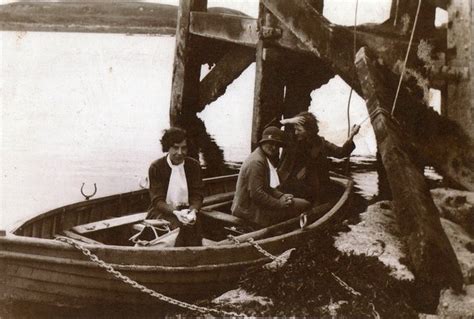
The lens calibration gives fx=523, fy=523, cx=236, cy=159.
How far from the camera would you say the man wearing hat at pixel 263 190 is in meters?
5.73

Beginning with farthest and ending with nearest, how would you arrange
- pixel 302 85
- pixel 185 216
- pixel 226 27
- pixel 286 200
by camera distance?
pixel 302 85
pixel 226 27
pixel 286 200
pixel 185 216

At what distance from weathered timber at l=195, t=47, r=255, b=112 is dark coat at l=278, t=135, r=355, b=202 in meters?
2.83

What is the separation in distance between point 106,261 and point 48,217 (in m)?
1.52

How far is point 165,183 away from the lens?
5.53 m

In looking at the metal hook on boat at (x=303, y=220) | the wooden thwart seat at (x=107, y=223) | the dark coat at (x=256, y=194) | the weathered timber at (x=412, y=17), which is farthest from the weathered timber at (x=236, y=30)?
the wooden thwart seat at (x=107, y=223)

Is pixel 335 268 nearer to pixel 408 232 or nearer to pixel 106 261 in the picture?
pixel 408 232

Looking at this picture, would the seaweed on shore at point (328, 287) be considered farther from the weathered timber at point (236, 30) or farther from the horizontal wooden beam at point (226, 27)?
the horizontal wooden beam at point (226, 27)

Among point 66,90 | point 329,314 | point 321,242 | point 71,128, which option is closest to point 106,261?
point 329,314

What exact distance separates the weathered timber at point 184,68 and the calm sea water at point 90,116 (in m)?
2.36

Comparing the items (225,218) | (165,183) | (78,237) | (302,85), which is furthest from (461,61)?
(302,85)

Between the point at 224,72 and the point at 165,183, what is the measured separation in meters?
4.50

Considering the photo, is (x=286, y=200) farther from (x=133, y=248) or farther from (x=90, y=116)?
(x=90, y=116)

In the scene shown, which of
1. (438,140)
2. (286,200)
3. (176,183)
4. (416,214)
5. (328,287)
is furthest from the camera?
(286,200)

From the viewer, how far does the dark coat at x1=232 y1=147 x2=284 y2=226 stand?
5.71 metres
